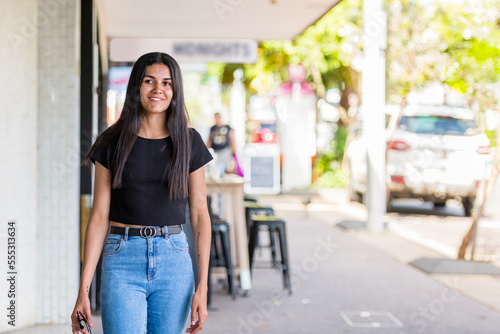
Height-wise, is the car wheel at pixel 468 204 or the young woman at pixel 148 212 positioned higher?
the young woman at pixel 148 212

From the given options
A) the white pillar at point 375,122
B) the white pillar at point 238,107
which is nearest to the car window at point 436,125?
the white pillar at point 375,122

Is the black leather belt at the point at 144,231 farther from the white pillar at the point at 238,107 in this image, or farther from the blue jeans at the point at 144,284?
the white pillar at the point at 238,107

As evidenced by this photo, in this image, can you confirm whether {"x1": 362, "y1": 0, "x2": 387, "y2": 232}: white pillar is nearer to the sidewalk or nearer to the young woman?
the sidewalk

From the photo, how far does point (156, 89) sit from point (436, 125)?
1324 cm

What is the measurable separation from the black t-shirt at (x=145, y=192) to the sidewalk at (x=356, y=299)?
289 cm

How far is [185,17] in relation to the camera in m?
8.77

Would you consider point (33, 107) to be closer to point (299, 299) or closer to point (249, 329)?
point (249, 329)

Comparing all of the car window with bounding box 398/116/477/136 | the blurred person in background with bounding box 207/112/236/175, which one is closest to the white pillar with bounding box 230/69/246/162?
the car window with bounding box 398/116/477/136

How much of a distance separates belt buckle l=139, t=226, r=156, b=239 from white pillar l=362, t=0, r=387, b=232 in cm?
1020

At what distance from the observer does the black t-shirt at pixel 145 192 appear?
2930 mm

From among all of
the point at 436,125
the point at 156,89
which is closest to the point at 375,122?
the point at 436,125

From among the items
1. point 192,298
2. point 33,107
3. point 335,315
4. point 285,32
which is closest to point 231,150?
point 285,32

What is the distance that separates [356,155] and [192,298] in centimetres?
1478

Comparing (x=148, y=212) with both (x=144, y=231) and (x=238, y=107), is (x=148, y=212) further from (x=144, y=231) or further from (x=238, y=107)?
(x=238, y=107)
